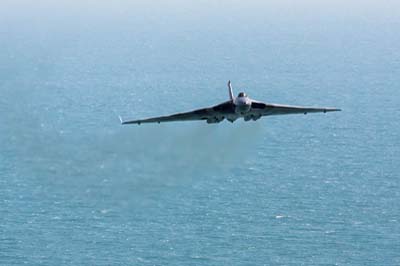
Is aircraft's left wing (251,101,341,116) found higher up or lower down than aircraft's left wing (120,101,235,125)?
higher up

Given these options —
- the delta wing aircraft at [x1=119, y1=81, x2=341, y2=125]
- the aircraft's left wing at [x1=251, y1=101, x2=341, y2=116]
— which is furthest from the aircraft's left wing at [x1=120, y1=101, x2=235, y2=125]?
the aircraft's left wing at [x1=251, y1=101, x2=341, y2=116]

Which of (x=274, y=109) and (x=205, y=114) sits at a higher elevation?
(x=274, y=109)

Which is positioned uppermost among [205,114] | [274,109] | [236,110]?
[274,109]

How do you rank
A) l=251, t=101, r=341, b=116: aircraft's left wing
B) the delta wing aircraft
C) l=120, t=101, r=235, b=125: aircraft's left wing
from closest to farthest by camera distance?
the delta wing aircraft
l=120, t=101, r=235, b=125: aircraft's left wing
l=251, t=101, r=341, b=116: aircraft's left wing

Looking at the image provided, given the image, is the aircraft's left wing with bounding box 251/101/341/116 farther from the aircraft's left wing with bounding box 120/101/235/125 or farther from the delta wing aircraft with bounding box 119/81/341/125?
the aircraft's left wing with bounding box 120/101/235/125

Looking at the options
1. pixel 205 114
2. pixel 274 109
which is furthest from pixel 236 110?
pixel 274 109

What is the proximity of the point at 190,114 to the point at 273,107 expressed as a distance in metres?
10.9

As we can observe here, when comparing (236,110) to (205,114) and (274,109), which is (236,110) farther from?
(274,109)

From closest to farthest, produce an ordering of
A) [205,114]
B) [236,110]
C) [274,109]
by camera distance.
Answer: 1. [236,110]
2. [205,114]
3. [274,109]

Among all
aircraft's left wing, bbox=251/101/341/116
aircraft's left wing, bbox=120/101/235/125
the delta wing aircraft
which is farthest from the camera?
aircraft's left wing, bbox=251/101/341/116

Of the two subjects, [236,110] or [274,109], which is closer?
[236,110]

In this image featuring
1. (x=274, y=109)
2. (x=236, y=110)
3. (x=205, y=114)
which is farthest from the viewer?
(x=274, y=109)

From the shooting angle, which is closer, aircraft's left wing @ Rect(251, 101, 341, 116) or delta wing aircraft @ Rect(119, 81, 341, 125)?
delta wing aircraft @ Rect(119, 81, 341, 125)

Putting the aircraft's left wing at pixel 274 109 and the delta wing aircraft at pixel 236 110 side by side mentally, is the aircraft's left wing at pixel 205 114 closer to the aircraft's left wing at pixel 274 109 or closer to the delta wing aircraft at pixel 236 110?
the delta wing aircraft at pixel 236 110
